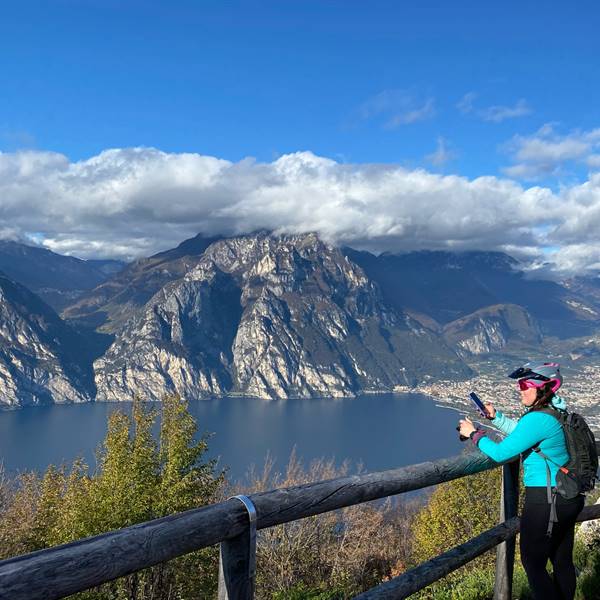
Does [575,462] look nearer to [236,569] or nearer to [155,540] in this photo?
[236,569]

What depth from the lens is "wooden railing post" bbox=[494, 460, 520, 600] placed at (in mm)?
5289

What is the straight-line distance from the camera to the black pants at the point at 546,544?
15.0 ft

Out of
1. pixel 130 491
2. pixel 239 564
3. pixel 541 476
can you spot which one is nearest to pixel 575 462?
pixel 541 476

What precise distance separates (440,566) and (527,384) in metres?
1.59

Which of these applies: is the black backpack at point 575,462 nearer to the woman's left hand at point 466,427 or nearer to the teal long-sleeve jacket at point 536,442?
the teal long-sleeve jacket at point 536,442

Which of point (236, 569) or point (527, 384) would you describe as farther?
point (527, 384)

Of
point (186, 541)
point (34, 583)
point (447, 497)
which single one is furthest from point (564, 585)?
point (447, 497)

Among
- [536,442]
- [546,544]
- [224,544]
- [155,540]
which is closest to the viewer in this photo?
[155,540]

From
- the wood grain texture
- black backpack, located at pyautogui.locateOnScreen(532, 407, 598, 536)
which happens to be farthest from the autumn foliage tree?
the wood grain texture

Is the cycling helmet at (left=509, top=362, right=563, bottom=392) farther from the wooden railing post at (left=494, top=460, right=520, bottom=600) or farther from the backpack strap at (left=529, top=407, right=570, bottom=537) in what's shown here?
the wooden railing post at (left=494, top=460, right=520, bottom=600)

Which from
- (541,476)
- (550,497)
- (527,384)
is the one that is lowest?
(550,497)

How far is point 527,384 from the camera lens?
4.70 m

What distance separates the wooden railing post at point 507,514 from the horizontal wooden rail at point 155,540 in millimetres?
1953


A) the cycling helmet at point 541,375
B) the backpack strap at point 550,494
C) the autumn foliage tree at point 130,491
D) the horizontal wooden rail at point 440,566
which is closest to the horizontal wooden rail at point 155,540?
the horizontal wooden rail at point 440,566
